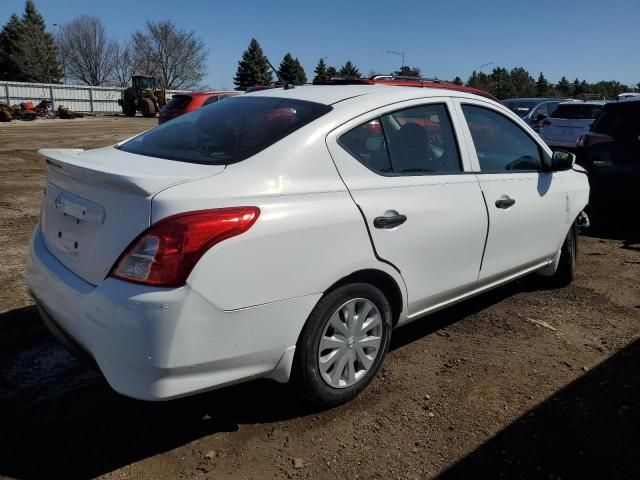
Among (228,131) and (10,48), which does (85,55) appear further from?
(228,131)

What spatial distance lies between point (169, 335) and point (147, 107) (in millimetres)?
38130

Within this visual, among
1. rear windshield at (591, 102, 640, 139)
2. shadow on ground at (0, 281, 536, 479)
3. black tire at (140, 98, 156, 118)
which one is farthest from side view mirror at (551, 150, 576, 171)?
black tire at (140, 98, 156, 118)

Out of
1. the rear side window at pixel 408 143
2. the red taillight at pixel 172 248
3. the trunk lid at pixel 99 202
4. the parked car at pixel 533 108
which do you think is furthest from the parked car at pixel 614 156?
the parked car at pixel 533 108

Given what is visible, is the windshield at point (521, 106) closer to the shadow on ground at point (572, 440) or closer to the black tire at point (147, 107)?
the shadow on ground at point (572, 440)

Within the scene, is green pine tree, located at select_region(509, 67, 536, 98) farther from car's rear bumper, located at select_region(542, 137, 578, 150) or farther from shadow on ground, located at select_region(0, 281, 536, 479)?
shadow on ground, located at select_region(0, 281, 536, 479)

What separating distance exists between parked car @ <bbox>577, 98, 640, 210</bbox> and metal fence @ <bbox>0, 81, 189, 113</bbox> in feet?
125

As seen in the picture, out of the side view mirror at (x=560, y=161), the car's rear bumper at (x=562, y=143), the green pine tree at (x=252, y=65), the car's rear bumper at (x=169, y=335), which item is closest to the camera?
the car's rear bumper at (x=169, y=335)

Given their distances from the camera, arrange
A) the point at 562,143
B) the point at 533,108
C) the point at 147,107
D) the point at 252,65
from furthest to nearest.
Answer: the point at 252,65 < the point at 147,107 < the point at 533,108 < the point at 562,143

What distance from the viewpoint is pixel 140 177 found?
2346 mm

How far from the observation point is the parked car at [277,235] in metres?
2.25

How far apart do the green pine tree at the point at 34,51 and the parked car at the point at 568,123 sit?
60.2 metres

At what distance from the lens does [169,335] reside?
2211 millimetres

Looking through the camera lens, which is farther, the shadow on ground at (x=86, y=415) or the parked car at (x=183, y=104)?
the parked car at (x=183, y=104)

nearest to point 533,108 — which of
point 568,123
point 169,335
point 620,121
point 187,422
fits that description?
point 568,123
